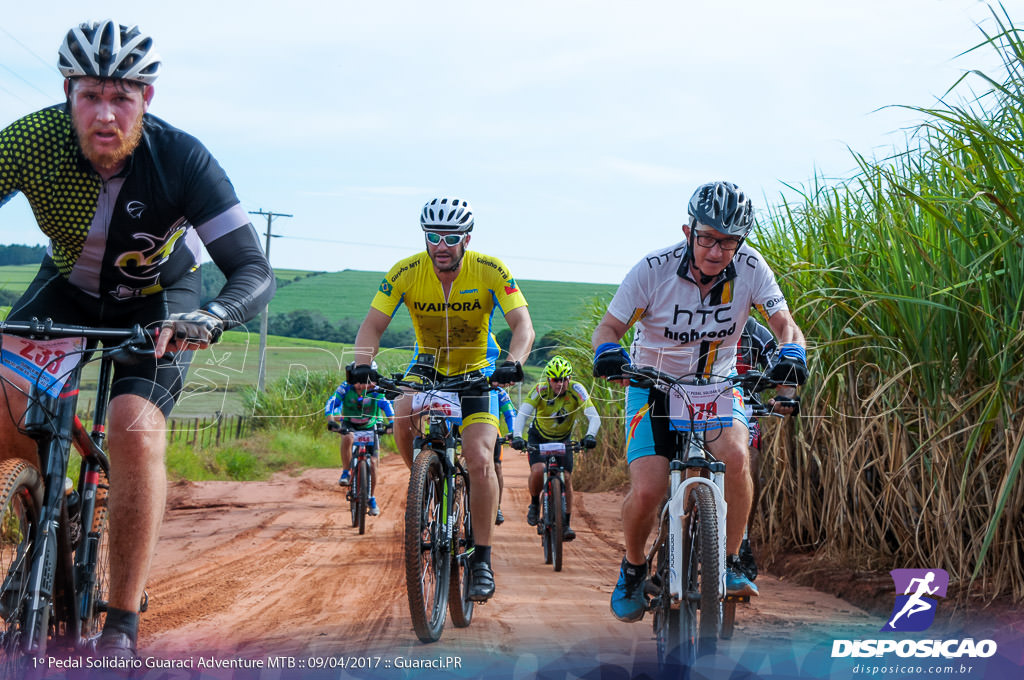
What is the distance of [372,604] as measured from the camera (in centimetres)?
620

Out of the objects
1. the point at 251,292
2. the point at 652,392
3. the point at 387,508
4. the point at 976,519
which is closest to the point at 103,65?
the point at 251,292

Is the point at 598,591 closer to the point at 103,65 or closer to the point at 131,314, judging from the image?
the point at 131,314

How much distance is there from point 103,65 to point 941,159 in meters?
4.90

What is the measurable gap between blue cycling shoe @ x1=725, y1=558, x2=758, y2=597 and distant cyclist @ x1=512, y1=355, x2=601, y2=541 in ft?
17.3

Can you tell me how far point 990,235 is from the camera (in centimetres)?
559

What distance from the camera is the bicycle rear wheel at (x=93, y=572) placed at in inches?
145

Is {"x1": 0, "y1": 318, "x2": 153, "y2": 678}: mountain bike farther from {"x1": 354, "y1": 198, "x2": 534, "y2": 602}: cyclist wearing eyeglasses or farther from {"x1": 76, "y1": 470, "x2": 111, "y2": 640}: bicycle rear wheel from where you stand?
{"x1": 354, "y1": 198, "x2": 534, "y2": 602}: cyclist wearing eyeglasses

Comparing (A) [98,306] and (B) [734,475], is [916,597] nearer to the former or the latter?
(B) [734,475]

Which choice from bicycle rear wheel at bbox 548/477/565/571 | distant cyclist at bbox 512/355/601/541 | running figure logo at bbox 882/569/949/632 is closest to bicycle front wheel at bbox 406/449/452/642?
running figure logo at bbox 882/569/949/632

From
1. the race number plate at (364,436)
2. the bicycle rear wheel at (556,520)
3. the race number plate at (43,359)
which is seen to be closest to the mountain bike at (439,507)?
the race number plate at (43,359)

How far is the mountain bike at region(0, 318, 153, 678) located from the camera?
309cm

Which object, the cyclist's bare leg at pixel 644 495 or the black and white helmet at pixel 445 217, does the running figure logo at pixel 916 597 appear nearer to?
the cyclist's bare leg at pixel 644 495

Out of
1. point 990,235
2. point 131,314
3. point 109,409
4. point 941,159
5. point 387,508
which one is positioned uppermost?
point 941,159

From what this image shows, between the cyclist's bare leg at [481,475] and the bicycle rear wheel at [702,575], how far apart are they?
5.03ft
